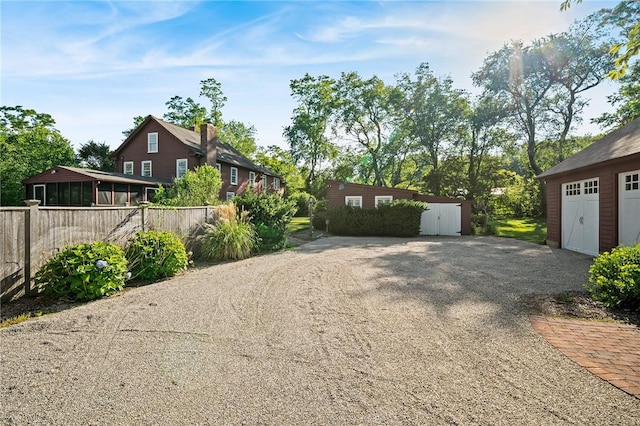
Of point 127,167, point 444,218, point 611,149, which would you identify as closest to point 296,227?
point 444,218

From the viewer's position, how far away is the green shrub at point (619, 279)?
459 centimetres

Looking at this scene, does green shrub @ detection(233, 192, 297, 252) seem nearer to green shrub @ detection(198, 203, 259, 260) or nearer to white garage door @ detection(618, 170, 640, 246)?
green shrub @ detection(198, 203, 259, 260)

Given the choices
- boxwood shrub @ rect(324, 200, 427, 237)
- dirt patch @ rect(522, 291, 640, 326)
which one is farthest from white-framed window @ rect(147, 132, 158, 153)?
dirt patch @ rect(522, 291, 640, 326)

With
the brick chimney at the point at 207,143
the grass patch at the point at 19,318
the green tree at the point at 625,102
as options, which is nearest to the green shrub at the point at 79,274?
the grass patch at the point at 19,318

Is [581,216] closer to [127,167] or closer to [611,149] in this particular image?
[611,149]

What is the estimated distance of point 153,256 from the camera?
671cm

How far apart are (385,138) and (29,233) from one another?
1183 inches

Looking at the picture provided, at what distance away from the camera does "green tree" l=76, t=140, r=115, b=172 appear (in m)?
28.8

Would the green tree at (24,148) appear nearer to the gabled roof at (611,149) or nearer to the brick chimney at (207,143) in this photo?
the brick chimney at (207,143)

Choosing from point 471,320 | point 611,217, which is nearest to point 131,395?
point 471,320

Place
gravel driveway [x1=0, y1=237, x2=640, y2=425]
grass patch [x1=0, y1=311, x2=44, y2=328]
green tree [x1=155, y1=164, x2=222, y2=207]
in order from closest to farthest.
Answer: gravel driveway [x1=0, y1=237, x2=640, y2=425]
grass patch [x1=0, y1=311, x2=44, y2=328]
green tree [x1=155, y1=164, x2=222, y2=207]

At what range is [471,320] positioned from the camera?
4.27 metres

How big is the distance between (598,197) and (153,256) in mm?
12387

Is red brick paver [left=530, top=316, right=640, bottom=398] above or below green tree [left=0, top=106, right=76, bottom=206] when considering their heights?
below
